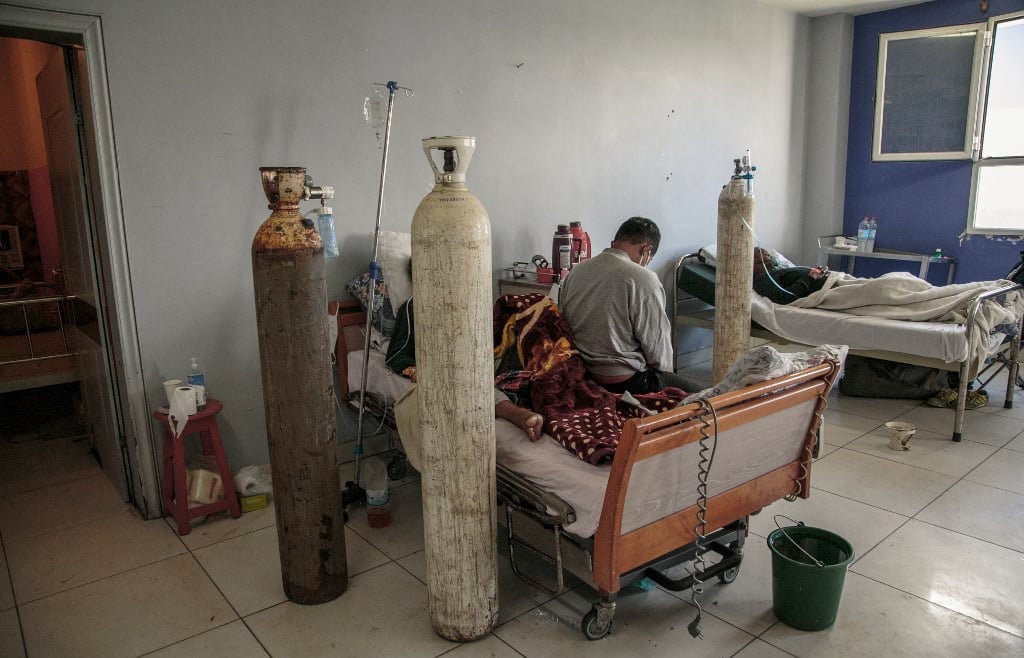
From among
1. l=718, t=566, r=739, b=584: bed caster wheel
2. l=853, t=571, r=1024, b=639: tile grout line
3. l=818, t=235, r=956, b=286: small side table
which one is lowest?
l=853, t=571, r=1024, b=639: tile grout line

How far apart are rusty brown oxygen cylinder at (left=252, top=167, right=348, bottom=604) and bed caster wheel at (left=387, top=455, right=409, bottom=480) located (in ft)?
3.37

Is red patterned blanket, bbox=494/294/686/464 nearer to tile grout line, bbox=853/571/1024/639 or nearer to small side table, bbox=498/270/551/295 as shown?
small side table, bbox=498/270/551/295

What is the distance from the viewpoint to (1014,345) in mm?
4277

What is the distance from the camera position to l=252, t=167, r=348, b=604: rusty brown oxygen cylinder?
7.73 feet

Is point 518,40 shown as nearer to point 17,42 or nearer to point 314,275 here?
point 314,275

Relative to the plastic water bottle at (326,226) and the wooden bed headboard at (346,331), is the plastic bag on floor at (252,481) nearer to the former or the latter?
the wooden bed headboard at (346,331)

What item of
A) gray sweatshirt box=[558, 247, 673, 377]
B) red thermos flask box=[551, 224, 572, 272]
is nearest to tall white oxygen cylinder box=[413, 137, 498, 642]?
gray sweatshirt box=[558, 247, 673, 377]

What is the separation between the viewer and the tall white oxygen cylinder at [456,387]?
206 cm

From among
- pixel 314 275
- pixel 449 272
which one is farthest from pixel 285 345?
pixel 449 272

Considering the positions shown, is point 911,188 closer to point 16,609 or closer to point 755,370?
point 755,370

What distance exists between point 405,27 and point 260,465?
241 centimetres

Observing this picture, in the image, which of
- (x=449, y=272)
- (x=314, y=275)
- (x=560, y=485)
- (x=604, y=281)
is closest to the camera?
(x=449, y=272)

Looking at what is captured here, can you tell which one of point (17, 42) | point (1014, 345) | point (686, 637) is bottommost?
point (686, 637)

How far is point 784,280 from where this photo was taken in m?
5.14
